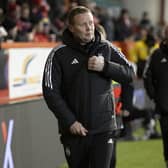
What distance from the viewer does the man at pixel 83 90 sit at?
4430 mm

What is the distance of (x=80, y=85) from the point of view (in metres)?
4.45

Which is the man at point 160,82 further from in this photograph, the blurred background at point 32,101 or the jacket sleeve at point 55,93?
the jacket sleeve at point 55,93

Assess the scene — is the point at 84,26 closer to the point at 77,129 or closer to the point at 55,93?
the point at 55,93

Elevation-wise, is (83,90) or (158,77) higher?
(83,90)

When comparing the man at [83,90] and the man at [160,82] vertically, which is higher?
the man at [83,90]

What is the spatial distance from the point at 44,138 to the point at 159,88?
1.62m

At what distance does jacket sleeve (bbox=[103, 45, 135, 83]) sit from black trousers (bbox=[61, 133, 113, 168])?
18.0 inches

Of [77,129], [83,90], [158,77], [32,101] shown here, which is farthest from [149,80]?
[77,129]

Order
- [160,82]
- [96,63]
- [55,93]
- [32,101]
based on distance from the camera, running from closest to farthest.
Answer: [96,63] < [55,93] < [160,82] < [32,101]

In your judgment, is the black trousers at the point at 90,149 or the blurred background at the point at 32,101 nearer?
the black trousers at the point at 90,149

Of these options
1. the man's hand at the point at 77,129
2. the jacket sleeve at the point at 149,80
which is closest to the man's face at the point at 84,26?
the man's hand at the point at 77,129

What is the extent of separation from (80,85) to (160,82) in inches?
106

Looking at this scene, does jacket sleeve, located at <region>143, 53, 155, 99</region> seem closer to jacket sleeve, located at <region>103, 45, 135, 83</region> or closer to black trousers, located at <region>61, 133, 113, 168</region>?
jacket sleeve, located at <region>103, 45, 135, 83</region>

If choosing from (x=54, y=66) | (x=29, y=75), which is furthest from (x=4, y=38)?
(x=54, y=66)
